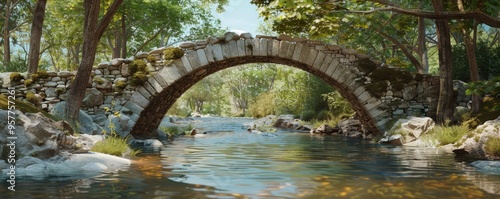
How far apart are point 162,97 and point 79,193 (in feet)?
31.5

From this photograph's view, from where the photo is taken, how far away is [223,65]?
14.2m

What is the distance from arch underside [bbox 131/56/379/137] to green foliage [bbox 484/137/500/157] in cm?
560

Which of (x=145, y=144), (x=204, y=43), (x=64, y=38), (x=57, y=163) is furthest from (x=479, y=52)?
(x=64, y=38)

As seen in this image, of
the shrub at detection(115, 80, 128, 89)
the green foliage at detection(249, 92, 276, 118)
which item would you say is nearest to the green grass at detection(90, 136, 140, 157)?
the shrub at detection(115, 80, 128, 89)

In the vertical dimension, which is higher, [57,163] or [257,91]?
[257,91]

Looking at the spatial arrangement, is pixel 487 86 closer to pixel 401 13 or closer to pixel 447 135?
pixel 447 135

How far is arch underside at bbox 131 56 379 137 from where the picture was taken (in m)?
13.2

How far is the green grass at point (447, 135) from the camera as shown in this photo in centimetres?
1000

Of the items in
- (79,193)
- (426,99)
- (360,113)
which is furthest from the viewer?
(360,113)

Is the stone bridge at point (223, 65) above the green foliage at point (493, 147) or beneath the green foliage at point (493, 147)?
above

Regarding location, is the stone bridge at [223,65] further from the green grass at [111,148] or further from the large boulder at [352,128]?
the green grass at [111,148]

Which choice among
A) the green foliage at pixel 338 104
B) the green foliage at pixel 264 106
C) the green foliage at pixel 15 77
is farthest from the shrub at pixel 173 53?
the green foliage at pixel 264 106

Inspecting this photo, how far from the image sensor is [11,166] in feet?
17.8

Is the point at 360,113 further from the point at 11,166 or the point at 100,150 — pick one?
the point at 11,166
